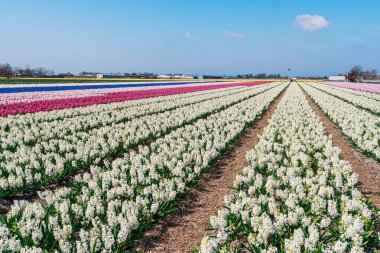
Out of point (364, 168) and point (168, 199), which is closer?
point (168, 199)

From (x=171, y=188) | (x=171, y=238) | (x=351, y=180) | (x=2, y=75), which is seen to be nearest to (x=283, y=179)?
(x=351, y=180)

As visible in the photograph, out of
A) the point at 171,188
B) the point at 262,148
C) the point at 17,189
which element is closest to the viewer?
the point at 171,188

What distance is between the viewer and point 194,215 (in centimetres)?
661

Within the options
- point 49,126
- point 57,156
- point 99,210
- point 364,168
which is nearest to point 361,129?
point 364,168

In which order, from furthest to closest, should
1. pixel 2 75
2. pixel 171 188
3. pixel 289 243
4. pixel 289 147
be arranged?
1. pixel 2 75
2. pixel 289 147
3. pixel 171 188
4. pixel 289 243

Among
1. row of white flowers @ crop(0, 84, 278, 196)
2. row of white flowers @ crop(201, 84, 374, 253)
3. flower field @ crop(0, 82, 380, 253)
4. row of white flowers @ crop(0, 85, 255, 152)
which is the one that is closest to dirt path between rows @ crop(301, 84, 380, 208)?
flower field @ crop(0, 82, 380, 253)

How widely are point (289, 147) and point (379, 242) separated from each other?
5.79 m

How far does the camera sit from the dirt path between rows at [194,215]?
5.51 metres

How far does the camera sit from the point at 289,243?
4594 mm

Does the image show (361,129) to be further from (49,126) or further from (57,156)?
(49,126)

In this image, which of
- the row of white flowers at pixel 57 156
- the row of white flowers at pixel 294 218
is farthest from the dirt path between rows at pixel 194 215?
the row of white flowers at pixel 57 156

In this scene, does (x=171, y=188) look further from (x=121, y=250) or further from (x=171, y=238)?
(x=121, y=250)

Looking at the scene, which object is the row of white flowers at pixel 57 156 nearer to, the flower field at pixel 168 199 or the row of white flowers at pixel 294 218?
the flower field at pixel 168 199

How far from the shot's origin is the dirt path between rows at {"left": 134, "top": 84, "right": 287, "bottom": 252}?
5512 mm
